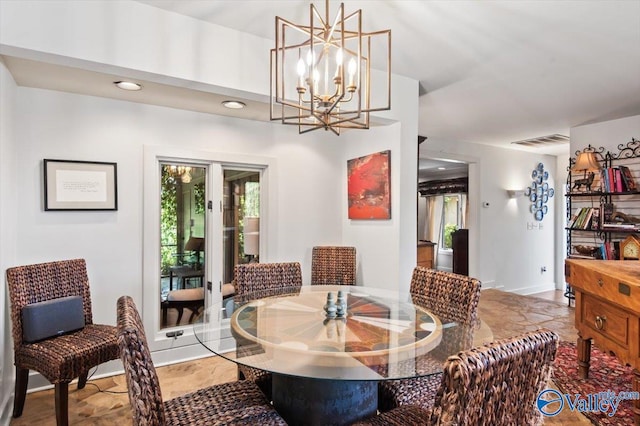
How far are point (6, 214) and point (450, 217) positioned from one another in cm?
893

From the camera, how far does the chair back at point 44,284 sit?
2138 millimetres

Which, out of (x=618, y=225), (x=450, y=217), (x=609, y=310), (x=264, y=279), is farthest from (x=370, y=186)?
(x=450, y=217)

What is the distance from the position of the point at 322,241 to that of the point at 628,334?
2504 millimetres

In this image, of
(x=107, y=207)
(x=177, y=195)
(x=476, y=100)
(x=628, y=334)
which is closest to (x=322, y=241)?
(x=177, y=195)

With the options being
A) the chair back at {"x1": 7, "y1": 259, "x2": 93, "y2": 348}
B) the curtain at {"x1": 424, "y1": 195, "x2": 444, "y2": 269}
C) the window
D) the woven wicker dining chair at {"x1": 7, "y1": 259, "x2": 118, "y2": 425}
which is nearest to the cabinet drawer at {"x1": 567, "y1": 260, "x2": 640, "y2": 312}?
the woven wicker dining chair at {"x1": 7, "y1": 259, "x2": 118, "y2": 425}

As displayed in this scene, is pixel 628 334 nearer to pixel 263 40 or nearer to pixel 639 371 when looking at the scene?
pixel 639 371

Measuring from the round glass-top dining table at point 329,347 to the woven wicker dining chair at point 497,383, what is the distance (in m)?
0.29

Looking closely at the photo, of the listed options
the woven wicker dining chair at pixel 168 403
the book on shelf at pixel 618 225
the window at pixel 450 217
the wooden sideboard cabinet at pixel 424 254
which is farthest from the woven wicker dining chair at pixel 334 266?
the window at pixel 450 217

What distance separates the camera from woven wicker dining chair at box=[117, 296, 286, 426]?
3.59 feet

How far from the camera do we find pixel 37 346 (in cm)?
206

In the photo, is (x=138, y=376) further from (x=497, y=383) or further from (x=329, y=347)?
(x=497, y=383)

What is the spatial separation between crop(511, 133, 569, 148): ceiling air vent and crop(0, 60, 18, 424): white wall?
6.23m

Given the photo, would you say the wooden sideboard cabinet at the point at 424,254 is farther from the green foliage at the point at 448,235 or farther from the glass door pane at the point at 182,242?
the glass door pane at the point at 182,242

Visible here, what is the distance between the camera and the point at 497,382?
0.90 m
